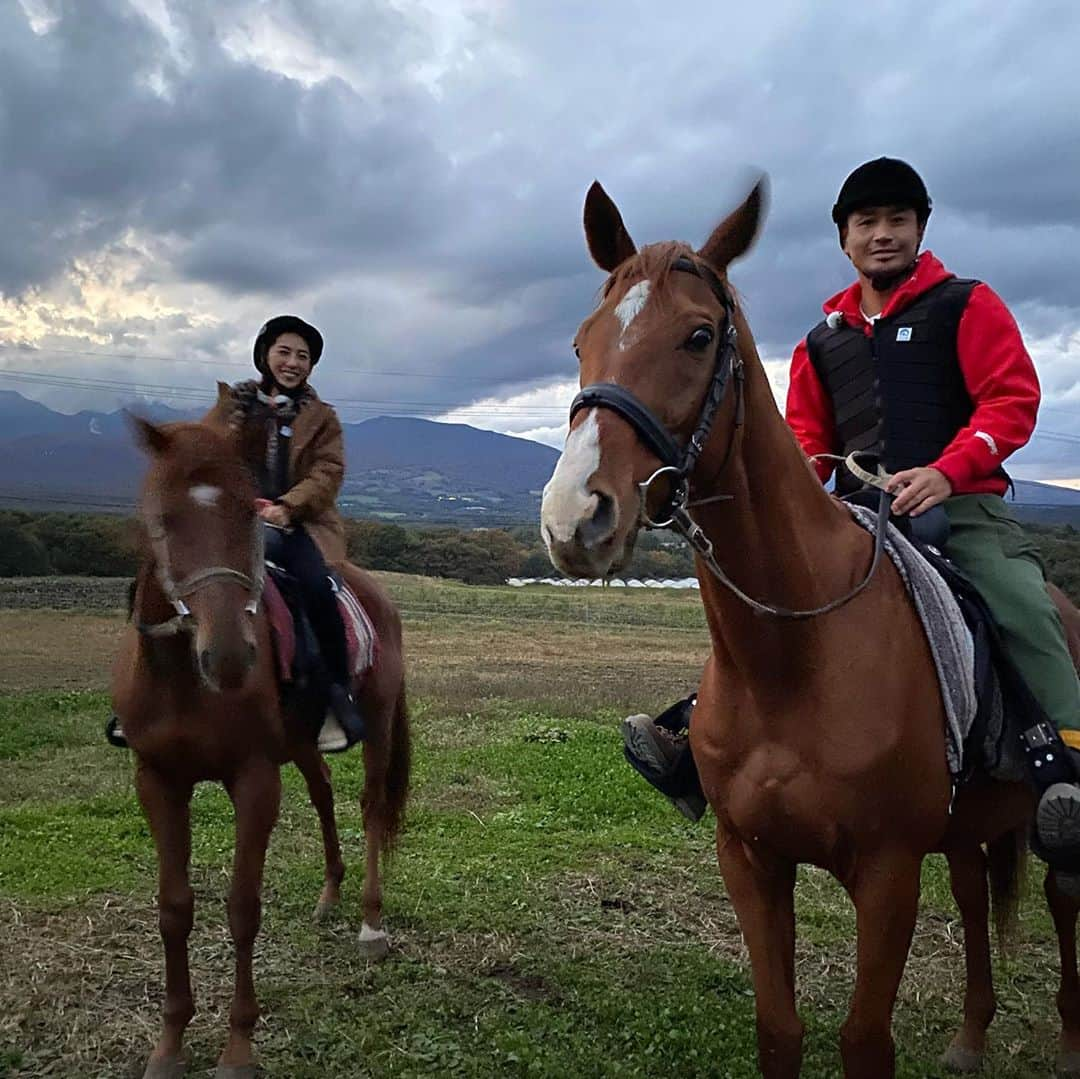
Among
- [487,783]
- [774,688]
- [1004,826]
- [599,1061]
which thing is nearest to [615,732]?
[487,783]

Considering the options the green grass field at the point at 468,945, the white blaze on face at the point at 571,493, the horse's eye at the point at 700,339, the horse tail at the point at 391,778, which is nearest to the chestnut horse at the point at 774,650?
the horse's eye at the point at 700,339

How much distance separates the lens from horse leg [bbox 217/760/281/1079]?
3777 millimetres

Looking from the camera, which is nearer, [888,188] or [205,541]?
[888,188]

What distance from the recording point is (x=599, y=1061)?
3.86m

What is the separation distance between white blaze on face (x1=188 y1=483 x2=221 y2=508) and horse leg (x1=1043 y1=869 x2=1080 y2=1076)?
12.6 feet

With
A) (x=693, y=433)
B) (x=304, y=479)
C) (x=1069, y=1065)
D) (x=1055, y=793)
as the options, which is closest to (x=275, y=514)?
(x=304, y=479)

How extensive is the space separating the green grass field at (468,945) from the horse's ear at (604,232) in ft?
10.8

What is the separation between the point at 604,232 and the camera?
246cm

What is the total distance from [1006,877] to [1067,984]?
1.59 ft

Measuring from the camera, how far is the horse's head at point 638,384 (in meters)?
1.80

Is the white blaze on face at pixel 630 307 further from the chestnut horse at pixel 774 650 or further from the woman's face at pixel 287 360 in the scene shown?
the woman's face at pixel 287 360

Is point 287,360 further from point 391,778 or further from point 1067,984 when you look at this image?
point 1067,984

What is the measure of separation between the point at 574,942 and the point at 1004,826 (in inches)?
103

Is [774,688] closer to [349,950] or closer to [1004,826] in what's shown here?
[1004,826]
